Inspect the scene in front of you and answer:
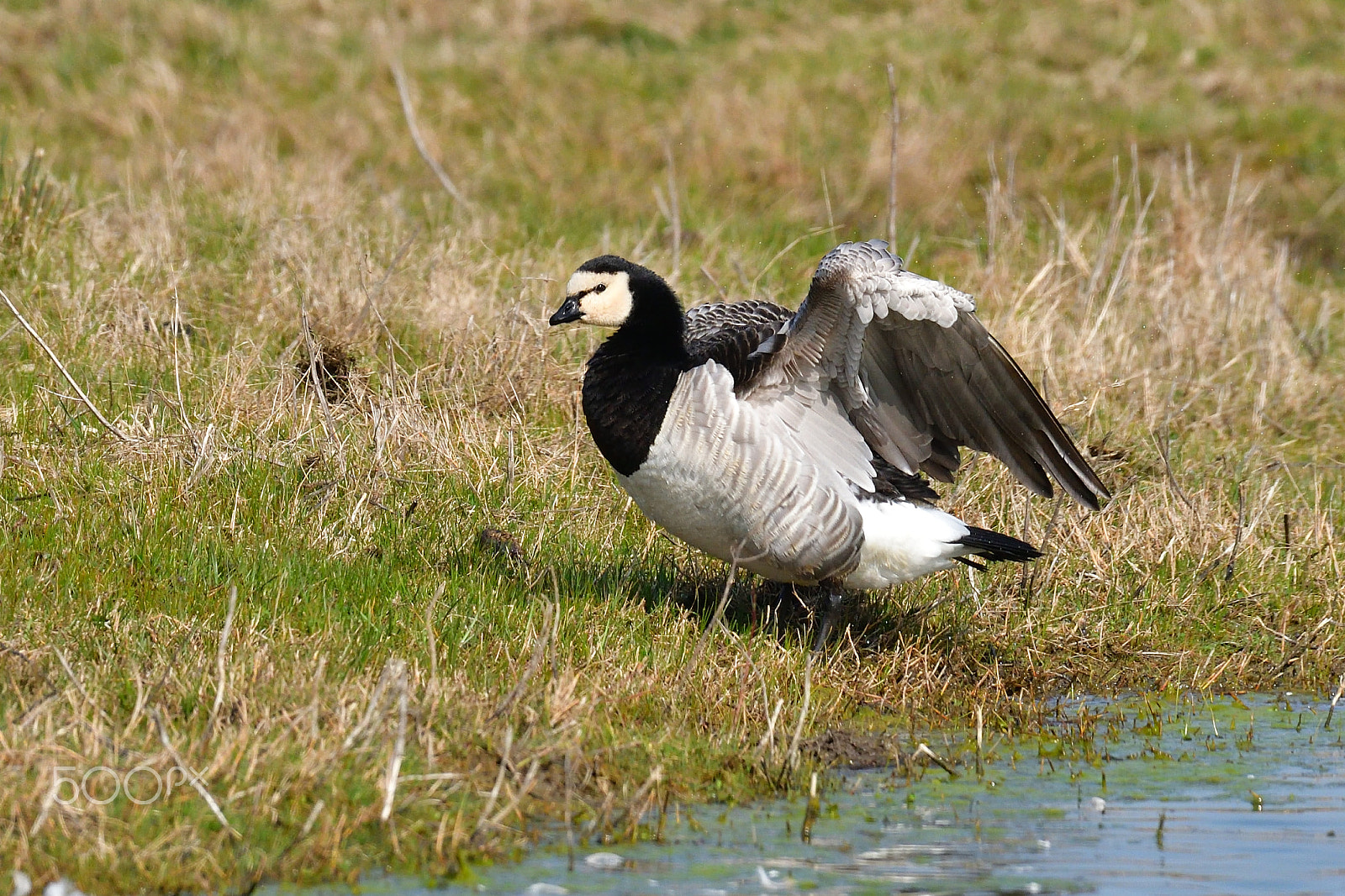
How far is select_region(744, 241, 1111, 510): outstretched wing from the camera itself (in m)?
5.19

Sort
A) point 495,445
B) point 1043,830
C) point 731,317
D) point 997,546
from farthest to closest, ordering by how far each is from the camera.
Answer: point 495,445 → point 731,317 → point 997,546 → point 1043,830

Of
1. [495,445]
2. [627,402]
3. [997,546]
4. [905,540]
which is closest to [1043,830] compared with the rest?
[997,546]

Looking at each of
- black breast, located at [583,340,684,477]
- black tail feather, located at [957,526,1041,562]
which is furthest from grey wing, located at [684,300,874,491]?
black tail feather, located at [957,526,1041,562]

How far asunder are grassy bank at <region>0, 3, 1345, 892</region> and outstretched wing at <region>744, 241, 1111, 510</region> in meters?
0.67

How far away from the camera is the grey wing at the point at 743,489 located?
5.39 m

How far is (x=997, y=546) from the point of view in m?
5.55

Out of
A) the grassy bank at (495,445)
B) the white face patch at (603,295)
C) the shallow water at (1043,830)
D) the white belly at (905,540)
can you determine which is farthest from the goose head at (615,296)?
the shallow water at (1043,830)

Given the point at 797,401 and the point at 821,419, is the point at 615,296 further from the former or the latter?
the point at 821,419

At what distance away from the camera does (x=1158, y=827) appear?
4.39m

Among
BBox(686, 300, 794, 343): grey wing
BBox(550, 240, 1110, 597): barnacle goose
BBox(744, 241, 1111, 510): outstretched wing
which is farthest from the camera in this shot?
BBox(686, 300, 794, 343): grey wing

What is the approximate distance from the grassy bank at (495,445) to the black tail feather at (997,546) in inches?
16.8

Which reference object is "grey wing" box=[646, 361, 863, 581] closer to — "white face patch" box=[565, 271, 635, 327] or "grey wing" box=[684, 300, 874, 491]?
"grey wing" box=[684, 300, 874, 491]

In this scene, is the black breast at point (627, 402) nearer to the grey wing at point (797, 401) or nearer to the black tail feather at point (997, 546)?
the grey wing at point (797, 401)

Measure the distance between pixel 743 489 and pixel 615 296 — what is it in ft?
2.67
